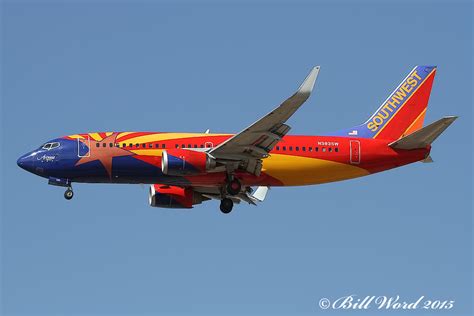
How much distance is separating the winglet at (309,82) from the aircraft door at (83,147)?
13.6 m

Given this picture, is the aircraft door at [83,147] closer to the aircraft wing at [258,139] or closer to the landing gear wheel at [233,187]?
the aircraft wing at [258,139]

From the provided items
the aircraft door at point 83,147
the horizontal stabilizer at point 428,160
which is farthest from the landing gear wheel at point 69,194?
the horizontal stabilizer at point 428,160

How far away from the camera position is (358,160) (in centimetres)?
5856

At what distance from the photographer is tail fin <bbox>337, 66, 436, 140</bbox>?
199 ft

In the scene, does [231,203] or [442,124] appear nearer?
[442,124]

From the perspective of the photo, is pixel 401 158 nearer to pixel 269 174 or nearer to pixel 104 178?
pixel 269 174

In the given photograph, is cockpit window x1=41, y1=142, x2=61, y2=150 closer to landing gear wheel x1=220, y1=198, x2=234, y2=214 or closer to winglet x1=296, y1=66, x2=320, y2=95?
landing gear wheel x1=220, y1=198, x2=234, y2=214

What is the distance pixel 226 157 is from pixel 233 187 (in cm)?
213

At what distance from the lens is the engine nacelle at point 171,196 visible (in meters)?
62.0

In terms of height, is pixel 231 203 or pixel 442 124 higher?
pixel 442 124

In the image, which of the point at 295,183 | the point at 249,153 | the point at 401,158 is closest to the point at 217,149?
the point at 249,153

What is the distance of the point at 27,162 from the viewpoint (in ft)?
189

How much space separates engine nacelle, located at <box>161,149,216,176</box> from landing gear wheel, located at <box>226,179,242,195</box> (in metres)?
2.13

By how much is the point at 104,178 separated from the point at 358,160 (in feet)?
45.4
